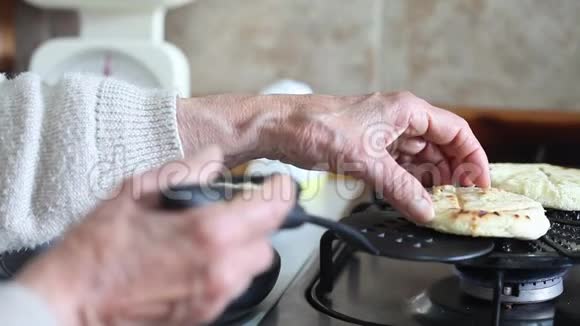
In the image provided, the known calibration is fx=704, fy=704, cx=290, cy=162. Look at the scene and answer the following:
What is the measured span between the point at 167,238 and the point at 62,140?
0.28 metres

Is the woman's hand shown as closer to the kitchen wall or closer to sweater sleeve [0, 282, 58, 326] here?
sweater sleeve [0, 282, 58, 326]

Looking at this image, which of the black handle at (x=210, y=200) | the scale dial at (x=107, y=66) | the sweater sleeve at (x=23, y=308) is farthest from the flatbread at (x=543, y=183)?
the scale dial at (x=107, y=66)

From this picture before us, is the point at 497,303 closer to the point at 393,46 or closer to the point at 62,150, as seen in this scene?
the point at 62,150

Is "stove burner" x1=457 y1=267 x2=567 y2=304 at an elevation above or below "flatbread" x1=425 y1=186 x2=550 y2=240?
below

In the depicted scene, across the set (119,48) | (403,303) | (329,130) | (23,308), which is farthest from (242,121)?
(119,48)

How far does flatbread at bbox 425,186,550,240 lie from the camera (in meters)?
→ 0.59

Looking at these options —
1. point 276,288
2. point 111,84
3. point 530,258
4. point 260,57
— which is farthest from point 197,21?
point 530,258

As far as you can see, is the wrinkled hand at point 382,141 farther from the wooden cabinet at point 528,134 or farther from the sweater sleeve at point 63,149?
the wooden cabinet at point 528,134

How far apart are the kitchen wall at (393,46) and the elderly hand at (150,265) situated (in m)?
0.87

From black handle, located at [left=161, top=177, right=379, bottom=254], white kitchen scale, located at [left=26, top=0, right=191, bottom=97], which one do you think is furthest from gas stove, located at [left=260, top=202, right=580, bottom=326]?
white kitchen scale, located at [left=26, top=0, right=191, bottom=97]

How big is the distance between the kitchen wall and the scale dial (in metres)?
0.15

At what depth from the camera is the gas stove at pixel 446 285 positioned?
56 cm

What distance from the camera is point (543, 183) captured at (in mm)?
741

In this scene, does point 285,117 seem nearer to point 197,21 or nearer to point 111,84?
point 111,84
